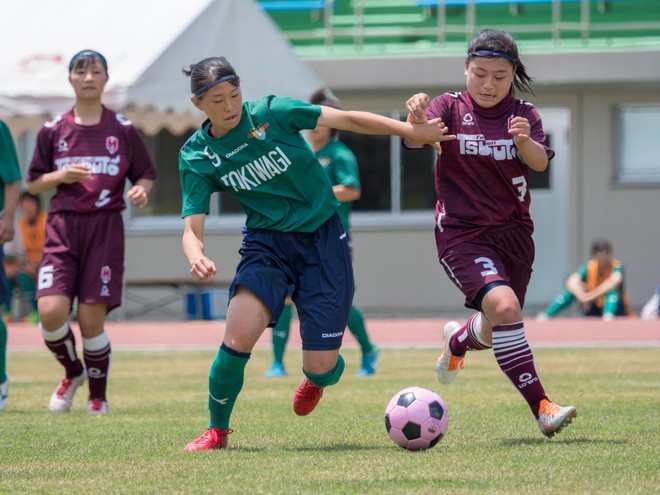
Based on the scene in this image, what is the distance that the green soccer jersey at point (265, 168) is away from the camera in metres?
6.13

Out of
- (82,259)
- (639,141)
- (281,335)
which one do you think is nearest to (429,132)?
(82,259)

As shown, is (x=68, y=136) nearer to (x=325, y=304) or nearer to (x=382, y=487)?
(x=325, y=304)

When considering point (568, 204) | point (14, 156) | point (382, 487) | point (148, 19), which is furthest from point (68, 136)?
point (568, 204)

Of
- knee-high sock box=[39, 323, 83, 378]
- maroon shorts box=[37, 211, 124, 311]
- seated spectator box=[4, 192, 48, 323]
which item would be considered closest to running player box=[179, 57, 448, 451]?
maroon shorts box=[37, 211, 124, 311]

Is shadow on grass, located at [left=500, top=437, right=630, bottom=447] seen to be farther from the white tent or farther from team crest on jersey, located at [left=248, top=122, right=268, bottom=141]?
the white tent

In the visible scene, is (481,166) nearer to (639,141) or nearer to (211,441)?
(211,441)

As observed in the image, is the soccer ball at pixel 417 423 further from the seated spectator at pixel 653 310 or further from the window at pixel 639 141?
the window at pixel 639 141

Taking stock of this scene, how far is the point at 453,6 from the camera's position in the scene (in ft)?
71.0

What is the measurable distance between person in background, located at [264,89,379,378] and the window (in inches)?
428

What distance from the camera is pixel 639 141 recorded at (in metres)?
20.4

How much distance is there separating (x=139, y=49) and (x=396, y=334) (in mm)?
4867

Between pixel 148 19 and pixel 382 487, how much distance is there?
469 inches

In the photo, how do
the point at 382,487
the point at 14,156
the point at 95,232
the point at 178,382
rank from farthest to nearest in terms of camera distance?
the point at 178,382 < the point at 14,156 < the point at 95,232 < the point at 382,487

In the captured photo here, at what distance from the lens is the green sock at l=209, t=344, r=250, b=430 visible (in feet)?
19.7
